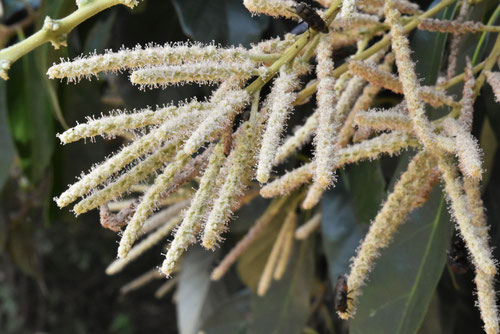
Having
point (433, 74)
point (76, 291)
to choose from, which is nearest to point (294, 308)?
point (433, 74)

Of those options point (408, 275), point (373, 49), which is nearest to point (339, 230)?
point (408, 275)

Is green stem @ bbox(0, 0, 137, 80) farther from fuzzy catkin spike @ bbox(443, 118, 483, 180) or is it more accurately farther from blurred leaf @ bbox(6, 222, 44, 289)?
blurred leaf @ bbox(6, 222, 44, 289)

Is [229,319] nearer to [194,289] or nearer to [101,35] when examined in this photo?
[194,289]

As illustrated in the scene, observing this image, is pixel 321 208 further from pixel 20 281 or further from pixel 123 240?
pixel 20 281

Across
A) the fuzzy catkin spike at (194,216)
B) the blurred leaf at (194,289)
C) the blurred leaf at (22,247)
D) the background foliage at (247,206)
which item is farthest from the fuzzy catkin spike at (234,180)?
the blurred leaf at (22,247)

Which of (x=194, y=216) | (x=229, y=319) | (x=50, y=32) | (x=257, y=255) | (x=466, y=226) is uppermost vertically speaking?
(x=50, y=32)

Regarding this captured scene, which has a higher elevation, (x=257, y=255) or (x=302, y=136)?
(x=302, y=136)

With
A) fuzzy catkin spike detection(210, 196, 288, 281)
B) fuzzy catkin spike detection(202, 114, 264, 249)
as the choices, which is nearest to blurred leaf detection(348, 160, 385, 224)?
fuzzy catkin spike detection(210, 196, 288, 281)
